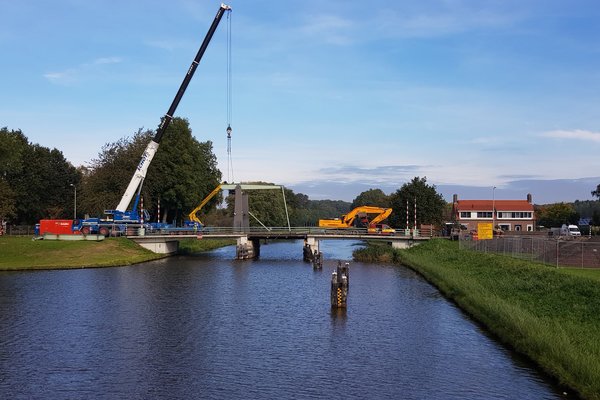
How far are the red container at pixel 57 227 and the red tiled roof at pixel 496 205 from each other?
85.1 meters

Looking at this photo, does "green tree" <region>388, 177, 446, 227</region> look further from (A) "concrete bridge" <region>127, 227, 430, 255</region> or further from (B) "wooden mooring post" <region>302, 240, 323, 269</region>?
(B) "wooden mooring post" <region>302, 240, 323, 269</region>

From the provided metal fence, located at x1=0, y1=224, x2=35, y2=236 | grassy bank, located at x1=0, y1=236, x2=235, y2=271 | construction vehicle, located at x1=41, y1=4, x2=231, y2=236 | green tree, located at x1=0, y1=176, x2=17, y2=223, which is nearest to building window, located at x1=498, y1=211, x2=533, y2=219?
construction vehicle, located at x1=41, y1=4, x2=231, y2=236

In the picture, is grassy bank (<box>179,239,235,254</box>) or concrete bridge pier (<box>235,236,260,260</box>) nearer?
concrete bridge pier (<box>235,236,260,260</box>)

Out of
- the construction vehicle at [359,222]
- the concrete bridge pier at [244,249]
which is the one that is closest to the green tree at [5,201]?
the concrete bridge pier at [244,249]

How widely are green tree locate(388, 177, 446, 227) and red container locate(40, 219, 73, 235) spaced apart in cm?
5256

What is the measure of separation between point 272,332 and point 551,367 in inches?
537

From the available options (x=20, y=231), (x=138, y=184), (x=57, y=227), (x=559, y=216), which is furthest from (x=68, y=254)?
(x=559, y=216)

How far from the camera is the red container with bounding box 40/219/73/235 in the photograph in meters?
82.2

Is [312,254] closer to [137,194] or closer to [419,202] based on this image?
[137,194]

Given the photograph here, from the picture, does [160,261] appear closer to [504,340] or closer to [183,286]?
[183,286]

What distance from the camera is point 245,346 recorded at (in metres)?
27.7

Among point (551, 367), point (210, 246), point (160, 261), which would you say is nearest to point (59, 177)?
point (210, 246)

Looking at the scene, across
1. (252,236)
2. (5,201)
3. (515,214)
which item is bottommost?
(252,236)

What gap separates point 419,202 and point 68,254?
57464 millimetres
